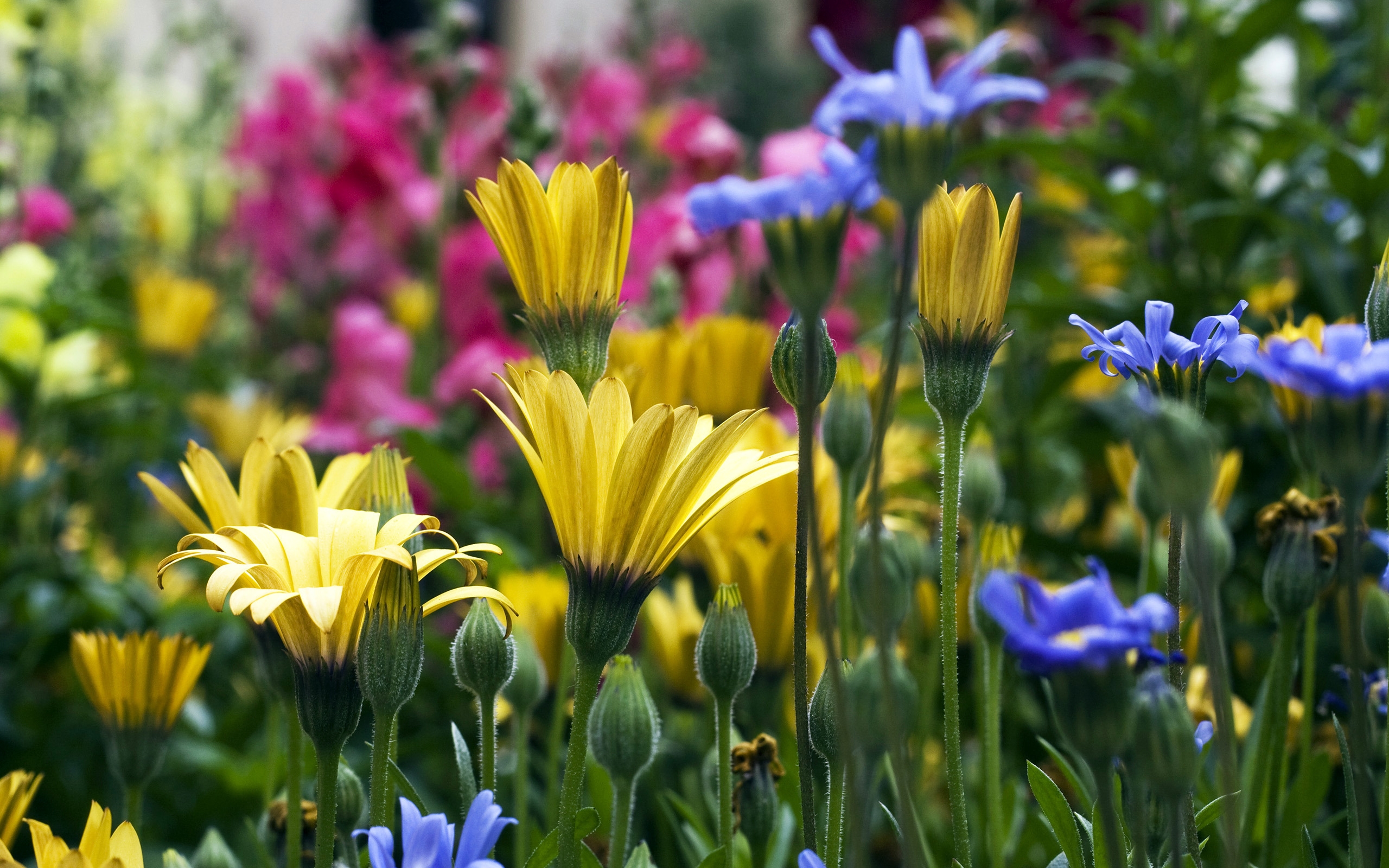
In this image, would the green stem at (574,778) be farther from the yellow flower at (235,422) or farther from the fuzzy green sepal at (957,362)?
the yellow flower at (235,422)

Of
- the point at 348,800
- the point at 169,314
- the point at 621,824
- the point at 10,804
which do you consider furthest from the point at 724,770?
the point at 169,314

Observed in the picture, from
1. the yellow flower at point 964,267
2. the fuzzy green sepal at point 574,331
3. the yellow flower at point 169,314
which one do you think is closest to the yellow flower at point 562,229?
the fuzzy green sepal at point 574,331

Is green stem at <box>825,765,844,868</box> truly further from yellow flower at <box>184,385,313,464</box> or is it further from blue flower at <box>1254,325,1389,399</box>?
yellow flower at <box>184,385,313,464</box>

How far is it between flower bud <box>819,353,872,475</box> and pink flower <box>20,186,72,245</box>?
118 cm

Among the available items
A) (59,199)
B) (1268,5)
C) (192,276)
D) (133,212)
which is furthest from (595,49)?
(1268,5)

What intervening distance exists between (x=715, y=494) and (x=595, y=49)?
14.1 feet

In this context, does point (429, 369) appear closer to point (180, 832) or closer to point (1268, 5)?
point (180, 832)

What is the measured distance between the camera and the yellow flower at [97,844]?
1.09 ft

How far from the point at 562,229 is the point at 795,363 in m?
0.09

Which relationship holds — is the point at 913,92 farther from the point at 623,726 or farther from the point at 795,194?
the point at 623,726

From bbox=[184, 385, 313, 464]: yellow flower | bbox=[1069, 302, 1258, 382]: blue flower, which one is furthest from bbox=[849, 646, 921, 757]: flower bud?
bbox=[184, 385, 313, 464]: yellow flower

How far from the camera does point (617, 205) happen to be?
0.39 meters

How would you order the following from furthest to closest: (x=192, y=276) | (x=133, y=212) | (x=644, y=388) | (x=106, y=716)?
(x=133, y=212) → (x=192, y=276) → (x=644, y=388) → (x=106, y=716)

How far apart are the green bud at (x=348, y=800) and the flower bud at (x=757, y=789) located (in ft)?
0.47
